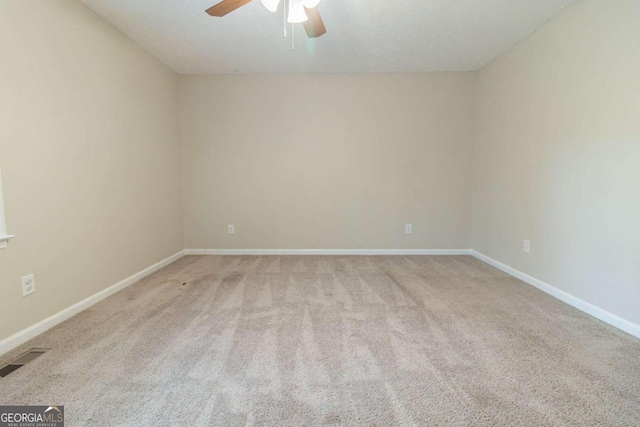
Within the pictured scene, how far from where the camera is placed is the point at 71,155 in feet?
7.37

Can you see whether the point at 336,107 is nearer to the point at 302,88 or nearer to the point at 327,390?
the point at 302,88

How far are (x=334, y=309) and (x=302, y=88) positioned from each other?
2930mm

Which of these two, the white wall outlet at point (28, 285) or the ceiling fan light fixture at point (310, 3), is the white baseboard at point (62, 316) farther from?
the ceiling fan light fixture at point (310, 3)

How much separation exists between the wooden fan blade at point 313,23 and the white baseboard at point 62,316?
273 cm

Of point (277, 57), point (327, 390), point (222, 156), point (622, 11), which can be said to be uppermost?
point (277, 57)

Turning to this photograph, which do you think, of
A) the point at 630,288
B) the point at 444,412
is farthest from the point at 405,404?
the point at 630,288

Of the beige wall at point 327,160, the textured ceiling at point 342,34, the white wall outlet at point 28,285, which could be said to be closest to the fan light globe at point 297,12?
the textured ceiling at point 342,34

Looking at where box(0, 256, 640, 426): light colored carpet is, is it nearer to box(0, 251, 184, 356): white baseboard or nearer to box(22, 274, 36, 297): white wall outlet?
box(0, 251, 184, 356): white baseboard

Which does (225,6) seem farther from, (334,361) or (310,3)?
(334,361)

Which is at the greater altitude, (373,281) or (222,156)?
(222,156)

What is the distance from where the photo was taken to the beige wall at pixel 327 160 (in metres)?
3.96

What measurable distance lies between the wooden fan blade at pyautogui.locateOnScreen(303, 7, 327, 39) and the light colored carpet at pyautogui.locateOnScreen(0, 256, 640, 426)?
7.01ft

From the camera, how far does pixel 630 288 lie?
6.50ft

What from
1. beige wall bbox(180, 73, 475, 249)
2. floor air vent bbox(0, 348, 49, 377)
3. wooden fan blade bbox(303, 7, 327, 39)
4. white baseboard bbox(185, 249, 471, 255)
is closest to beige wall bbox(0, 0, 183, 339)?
floor air vent bbox(0, 348, 49, 377)
